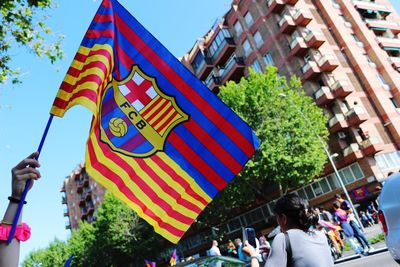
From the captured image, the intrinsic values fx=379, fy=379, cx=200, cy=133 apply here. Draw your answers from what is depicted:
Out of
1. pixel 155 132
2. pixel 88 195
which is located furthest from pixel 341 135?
pixel 88 195

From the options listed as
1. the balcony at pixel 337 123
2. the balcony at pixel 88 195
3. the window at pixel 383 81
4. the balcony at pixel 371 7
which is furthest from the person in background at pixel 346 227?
the balcony at pixel 88 195

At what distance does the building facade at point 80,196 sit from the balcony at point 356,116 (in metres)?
45.2

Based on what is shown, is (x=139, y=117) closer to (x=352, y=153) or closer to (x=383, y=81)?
(x=352, y=153)

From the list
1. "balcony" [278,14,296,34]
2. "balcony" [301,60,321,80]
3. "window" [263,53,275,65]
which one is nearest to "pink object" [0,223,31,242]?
"balcony" [301,60,321,80]

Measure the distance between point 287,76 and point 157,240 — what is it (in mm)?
21261

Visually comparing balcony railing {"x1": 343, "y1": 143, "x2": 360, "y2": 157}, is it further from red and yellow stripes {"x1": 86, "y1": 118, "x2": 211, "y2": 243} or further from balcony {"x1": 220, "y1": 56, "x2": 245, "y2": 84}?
red and yellow stripes {"x1": 86, "y1": 118, "x2": 211, "y2": 243}

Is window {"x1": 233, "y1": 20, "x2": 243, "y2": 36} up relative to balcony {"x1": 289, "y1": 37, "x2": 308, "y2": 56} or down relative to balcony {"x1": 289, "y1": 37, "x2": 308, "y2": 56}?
up

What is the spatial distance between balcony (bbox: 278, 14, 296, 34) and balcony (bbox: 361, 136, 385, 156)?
12149 millimetres

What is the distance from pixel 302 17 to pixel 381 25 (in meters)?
9.51

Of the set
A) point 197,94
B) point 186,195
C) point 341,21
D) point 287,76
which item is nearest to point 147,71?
point 197,94

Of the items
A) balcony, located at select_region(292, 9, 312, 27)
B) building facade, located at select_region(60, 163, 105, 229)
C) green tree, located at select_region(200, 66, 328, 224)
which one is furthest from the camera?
building facade, located at select_region(60, 163, 105, 229)

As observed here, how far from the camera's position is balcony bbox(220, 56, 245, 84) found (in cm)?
3981

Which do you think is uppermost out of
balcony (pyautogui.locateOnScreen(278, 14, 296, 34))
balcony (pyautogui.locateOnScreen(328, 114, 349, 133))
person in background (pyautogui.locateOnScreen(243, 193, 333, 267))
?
balcony (pyautogui.locateOnScreen(278, 14, 296, 34))

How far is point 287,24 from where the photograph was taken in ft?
112
